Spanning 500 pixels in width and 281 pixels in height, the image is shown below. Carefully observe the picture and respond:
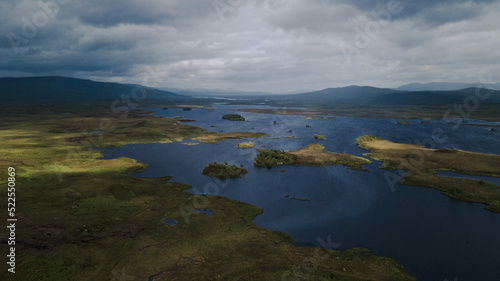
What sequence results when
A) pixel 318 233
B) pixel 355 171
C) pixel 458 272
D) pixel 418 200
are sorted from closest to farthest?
pixel 458 272 → pixel 318 233 → pixel 418 200 → pixel 355 171

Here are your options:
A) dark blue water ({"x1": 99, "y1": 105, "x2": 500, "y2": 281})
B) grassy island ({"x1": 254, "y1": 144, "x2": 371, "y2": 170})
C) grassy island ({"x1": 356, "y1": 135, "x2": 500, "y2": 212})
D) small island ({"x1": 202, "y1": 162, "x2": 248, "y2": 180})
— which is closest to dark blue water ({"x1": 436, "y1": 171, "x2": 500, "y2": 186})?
grassy island ({"x1": 356, "y1": 135, "x2": 500, "y2": 212})

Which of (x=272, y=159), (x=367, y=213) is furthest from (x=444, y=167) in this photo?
(x=272, y=159)

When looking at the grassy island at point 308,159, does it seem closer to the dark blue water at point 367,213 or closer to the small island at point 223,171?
the dark blue water at point 367,213

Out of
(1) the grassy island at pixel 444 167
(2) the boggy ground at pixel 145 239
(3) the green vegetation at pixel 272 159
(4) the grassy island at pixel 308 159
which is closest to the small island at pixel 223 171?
(3) the green vegetation at pixel 272 159

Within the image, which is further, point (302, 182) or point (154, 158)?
point (154, 158)

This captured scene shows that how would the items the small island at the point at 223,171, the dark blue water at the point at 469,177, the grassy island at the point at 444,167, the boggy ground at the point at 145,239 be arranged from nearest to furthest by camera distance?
the boggy ground at the point at 145,239 < the grassy island at the point at 444,167 < the dark blue water at the point at 469,177 < the small island at the point at 223,171

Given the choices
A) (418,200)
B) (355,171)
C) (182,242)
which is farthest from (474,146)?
(182,242)

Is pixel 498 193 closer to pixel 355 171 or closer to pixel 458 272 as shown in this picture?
pixel 355 171

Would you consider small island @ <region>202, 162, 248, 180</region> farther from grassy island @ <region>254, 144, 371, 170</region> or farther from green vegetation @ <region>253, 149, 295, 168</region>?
grassy island @ <region>254, 144, 371, 170</region>
